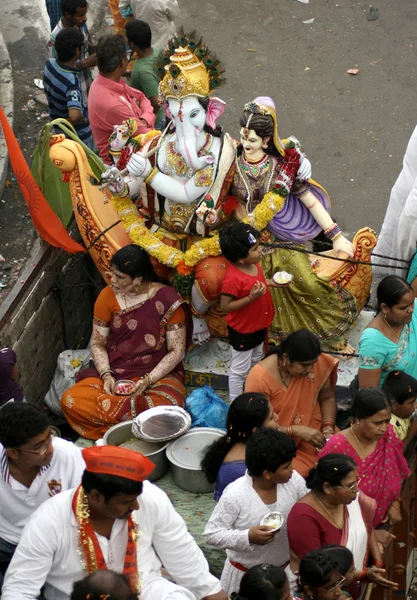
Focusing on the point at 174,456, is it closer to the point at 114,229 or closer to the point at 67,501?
the point at 114,229

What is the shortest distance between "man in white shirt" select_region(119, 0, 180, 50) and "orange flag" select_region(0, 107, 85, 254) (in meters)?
2.85

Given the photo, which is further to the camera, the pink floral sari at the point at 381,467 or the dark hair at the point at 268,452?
the pink floral sari at the point at 381,467

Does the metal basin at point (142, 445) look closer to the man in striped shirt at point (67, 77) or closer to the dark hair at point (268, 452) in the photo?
the dark hair at point (268, 452)

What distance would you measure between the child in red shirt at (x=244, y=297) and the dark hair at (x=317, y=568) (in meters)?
1.84

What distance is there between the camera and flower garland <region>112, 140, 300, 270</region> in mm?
5480

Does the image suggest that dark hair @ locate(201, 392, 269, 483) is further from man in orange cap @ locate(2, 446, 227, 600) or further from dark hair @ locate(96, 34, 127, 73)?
dark hair @ locate(96, 34, 127, 73)

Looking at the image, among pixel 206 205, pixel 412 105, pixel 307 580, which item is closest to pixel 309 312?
pixel 206 205

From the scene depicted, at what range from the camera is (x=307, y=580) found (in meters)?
3.62

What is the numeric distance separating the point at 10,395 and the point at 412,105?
18.5ft

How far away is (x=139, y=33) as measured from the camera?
7418mm

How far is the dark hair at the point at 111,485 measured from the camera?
3375 millimetres

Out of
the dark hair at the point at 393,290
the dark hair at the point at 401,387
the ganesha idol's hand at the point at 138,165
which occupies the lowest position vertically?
the dark hair at the point at 401,387

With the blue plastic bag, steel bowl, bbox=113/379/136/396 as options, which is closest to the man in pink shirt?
steel bowl, bbox=113/379/136/396

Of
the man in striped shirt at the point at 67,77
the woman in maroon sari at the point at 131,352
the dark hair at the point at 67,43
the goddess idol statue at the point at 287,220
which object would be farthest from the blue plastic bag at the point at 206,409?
the dark hair at the point at 67,43
